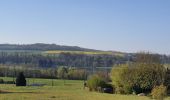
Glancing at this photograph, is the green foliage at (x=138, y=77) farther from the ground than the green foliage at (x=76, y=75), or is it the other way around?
the green foliage at (x=138, y=77)

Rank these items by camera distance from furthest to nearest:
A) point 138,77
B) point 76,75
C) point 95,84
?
point 76,75, point 95,84, point 138,77

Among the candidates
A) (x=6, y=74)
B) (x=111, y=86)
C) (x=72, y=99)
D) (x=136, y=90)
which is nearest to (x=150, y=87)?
(x=136, y=90)

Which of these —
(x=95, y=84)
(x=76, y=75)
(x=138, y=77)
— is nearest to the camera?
(x=138, y=77)

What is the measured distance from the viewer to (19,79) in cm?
7344

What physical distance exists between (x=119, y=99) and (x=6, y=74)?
70.7m

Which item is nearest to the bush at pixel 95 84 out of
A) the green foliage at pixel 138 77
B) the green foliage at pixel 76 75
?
the green foliage at pixel 138 77

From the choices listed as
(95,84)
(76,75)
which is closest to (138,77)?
(95,84)

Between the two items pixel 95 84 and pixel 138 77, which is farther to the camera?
pixel 95 84

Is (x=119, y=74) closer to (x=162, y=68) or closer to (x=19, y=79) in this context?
(x=162, y=68)

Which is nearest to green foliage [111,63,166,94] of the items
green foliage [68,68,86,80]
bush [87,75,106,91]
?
bush [87,75,106,91]

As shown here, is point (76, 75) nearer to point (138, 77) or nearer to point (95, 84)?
point (95, 84)

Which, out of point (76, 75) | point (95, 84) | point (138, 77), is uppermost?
point (138, 77)

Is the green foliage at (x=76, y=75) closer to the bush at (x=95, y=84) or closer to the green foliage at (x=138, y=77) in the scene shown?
the bush at (x=95, y=84)

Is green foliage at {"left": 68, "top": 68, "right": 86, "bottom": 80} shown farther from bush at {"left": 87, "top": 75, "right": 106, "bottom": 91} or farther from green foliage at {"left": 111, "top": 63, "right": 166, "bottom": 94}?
green foliage at {"left": 111, "top": 63, "right": 166, "bottom": 94}
